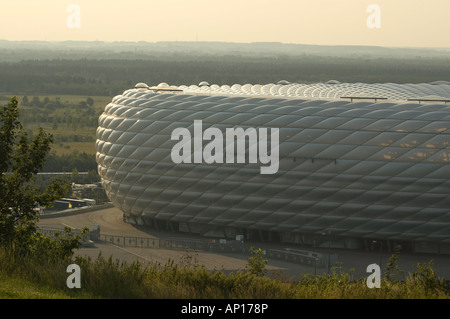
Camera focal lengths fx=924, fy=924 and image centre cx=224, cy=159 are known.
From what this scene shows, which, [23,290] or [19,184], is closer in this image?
[23,290]

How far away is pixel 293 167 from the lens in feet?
194

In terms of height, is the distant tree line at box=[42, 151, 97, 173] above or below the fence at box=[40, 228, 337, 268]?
above

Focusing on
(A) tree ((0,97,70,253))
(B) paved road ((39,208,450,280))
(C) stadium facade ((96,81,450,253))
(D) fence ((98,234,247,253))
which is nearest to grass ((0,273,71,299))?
(A) tree ((0,97,70,253))

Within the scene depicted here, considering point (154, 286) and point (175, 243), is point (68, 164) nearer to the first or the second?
point (175, 243)

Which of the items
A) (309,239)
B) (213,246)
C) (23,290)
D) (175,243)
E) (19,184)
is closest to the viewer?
(23,290)

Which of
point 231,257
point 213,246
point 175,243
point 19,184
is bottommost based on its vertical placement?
point 231,257

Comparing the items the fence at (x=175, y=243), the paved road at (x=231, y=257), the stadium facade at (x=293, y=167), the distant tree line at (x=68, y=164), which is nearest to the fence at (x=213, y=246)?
the fence at (x=175, y=243)

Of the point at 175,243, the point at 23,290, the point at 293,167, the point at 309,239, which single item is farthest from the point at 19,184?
the point at 309,239

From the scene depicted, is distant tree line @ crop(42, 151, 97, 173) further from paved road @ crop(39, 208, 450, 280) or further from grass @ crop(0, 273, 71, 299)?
grass @ crop(0, 273, 71, 299)

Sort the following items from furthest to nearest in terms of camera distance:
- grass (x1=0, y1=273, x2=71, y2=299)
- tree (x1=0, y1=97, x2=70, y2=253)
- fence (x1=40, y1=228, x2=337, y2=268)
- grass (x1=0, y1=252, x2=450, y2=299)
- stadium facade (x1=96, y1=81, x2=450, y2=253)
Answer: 1. stadium facade (x1=96, y1=81, x2=450, y2=253)
2. fence (x1=40, y1=228, x2=337, y2=268)
3. tree (x1=0, y1=97, x2=70, y2=253)
4. grass (x1=0, y1=252, x2=450, y2=299)
5. grass (x1=0, y1=273, x2=71, y2=299)

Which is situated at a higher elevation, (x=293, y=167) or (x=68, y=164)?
(x=68, y=164)

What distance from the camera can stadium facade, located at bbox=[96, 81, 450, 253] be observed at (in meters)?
57.2

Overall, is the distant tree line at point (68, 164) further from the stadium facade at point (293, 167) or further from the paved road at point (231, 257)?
the paved road at point (231, 257)
